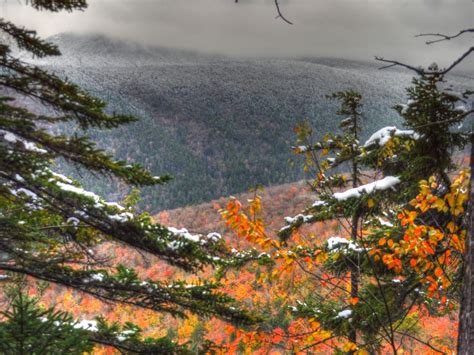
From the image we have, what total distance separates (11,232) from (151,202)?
15779 cm

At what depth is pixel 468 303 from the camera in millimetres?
3002

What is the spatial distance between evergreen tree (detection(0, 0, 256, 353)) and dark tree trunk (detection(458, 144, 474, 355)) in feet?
7.27

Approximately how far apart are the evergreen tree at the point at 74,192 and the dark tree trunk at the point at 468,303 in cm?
222

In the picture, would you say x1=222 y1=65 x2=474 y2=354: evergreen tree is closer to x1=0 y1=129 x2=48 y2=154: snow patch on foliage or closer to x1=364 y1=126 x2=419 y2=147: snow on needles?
x1=364 y1=126 x2=419 y2=147: snow on needles

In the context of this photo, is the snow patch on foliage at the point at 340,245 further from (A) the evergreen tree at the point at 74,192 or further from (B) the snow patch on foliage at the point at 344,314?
(A) the evergreen tree at the point at 74,192

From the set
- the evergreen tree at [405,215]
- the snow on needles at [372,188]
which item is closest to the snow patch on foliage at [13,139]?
the evergreen tree at [405,215]

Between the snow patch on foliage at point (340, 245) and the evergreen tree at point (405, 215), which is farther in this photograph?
the snow patch on foliage at point (340, 245)

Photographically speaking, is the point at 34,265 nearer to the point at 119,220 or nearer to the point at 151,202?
the point at 119,220

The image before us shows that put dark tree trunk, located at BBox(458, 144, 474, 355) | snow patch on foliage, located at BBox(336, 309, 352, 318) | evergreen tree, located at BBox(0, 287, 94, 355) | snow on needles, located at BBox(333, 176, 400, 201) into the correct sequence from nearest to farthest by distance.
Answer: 1. evergreen tree, located at BBox(0, 287, 94, 355)
2. dark tree trunk, located at BBox(458, 144, 474, 355)
3. snow on needles, located at BBox(333, 176, 400, 201)
4. snow patch on foliage, located at BBox(336, 309, 352, 318)

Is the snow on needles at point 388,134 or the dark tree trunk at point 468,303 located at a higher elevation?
the snow on needles at point 388,134

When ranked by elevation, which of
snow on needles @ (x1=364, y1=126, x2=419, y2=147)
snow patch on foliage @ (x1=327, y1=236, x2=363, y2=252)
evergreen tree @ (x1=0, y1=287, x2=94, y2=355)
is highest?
snow on needles @ (x1=364, y1=126, x2=419, y2=147)

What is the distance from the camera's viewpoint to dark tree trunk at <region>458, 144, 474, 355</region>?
2926 mm

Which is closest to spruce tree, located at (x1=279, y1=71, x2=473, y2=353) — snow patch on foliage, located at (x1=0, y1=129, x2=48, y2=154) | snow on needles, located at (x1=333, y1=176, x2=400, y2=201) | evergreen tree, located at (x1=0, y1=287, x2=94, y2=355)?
snow on needles, located at (x1=333, y1=176, x2=400, y2=201)

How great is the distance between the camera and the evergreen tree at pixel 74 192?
3588 mm
